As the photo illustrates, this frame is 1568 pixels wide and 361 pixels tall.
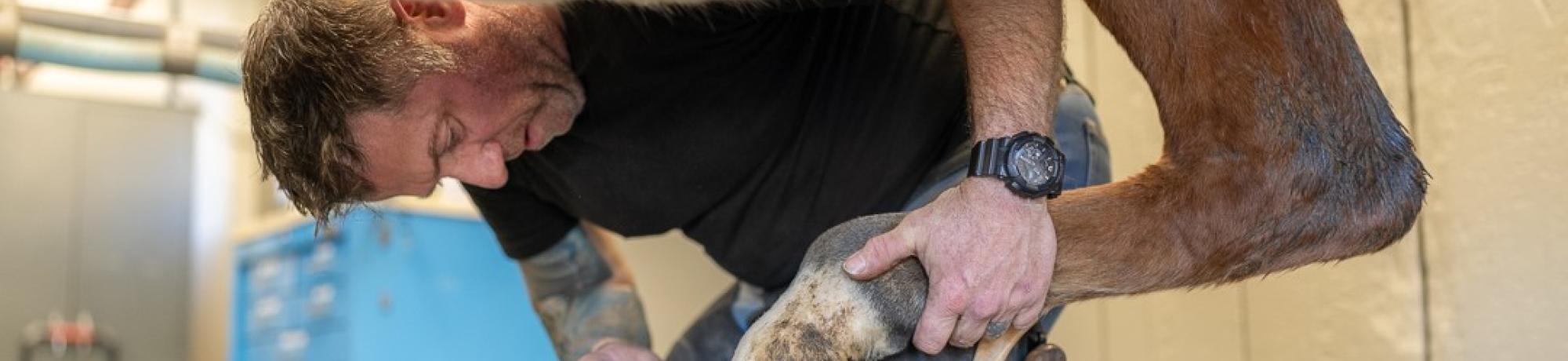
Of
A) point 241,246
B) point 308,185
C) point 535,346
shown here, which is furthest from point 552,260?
point 241,246

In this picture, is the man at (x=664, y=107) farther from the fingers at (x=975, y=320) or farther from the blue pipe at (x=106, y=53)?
the blue pipe at (x=106, y=53)

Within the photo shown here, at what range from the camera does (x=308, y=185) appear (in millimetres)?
1364

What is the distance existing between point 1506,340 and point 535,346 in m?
2.56

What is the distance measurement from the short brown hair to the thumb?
467mm

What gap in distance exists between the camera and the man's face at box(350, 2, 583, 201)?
133 centimetres

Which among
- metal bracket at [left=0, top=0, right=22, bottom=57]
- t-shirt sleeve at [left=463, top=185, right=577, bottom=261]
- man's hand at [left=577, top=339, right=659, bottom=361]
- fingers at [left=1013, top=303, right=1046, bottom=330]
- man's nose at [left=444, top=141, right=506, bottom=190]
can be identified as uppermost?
metal bracket at [left=0, top=0, right=22, bottom=57]

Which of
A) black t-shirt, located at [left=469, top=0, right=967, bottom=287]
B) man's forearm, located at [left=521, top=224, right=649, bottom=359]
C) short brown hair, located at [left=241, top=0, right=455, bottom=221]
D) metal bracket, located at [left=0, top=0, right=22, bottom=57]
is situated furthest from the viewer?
metal bracket, located at [left=0, top=0, right=22, bottom=57]

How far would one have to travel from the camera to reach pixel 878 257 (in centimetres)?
104

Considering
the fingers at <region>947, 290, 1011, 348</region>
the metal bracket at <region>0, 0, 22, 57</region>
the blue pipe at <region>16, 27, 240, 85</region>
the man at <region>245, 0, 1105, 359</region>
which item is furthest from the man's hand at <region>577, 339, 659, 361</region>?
the metal bracket at <region>0, 0, 22, 57</region>

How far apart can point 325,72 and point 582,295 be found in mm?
588

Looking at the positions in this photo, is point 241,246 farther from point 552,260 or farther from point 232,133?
point 552,260

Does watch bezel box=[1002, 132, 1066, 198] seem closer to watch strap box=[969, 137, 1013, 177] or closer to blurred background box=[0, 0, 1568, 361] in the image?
watch strap box=[969, 137, 1013, 177]

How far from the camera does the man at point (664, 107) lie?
1278 mm

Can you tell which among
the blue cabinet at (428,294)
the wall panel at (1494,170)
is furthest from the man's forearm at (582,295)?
the blue cabinet at (428,294)
